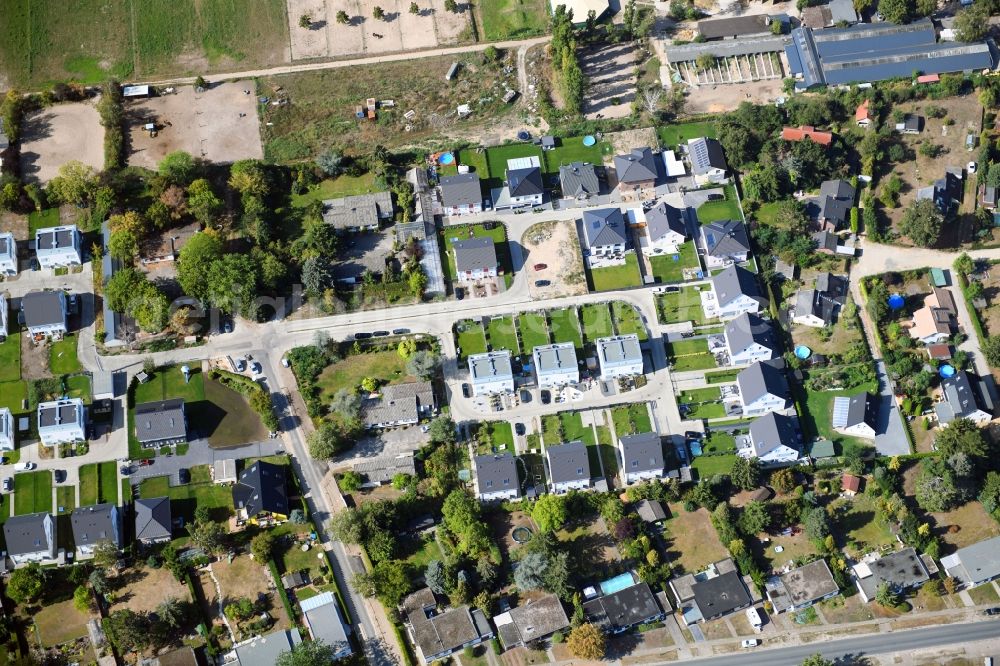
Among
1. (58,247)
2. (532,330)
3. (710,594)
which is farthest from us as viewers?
→ (58,247)

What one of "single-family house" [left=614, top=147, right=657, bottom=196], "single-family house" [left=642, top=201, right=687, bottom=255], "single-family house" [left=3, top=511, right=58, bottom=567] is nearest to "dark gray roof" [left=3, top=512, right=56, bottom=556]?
"single-family house" [left=3, top=511, right=58, bottom=567]

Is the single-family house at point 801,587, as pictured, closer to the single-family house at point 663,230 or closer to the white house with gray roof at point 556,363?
the white house with gray roof at point 556,363

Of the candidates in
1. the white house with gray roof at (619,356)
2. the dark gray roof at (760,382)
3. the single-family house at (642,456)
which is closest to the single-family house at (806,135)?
the dark gray roof at (760,382)

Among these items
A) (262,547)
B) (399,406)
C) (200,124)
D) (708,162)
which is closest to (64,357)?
(262,547)

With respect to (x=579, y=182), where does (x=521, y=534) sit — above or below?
below

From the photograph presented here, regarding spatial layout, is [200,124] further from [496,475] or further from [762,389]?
[762,389]

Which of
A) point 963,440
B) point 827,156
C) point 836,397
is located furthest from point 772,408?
point 827,156
